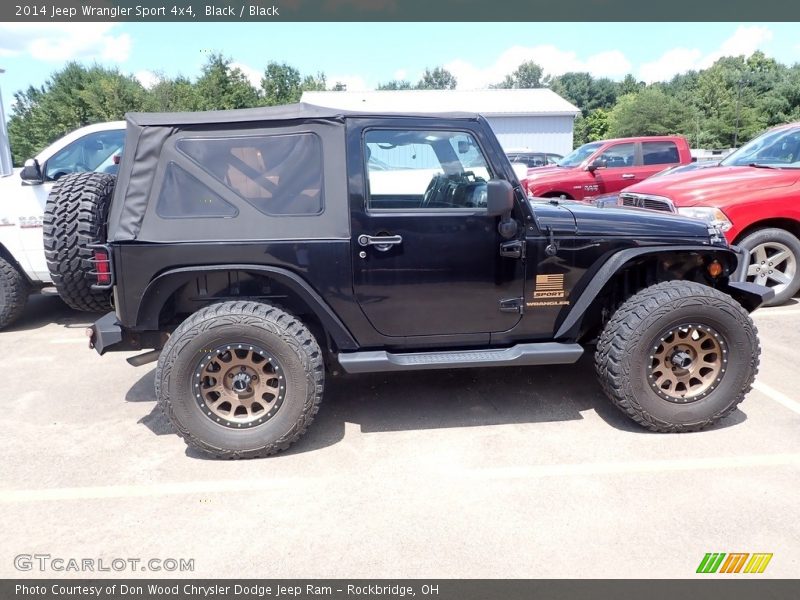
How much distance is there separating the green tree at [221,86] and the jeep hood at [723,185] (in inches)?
1300

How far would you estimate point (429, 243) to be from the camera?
11.7 ft

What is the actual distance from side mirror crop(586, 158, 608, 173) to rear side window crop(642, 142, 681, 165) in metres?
0.83

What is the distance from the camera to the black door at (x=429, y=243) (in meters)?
3.56

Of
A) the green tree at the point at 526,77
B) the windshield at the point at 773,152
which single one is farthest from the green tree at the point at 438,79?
the windshield at the point at 773,152

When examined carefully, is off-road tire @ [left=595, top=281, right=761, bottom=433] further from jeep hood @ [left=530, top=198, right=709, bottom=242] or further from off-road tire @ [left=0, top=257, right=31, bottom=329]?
off-road tire @ [left=0, top=257, right=31, bottom=329]

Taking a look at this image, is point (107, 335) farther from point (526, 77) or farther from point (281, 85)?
point (526, 77)

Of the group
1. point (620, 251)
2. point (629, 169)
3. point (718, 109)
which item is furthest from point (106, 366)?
point (718, 109)

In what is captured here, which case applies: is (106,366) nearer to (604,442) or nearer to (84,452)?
(84,452)

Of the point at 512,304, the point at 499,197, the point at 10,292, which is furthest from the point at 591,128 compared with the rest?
the point at 499,197

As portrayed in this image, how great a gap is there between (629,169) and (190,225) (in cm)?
1067

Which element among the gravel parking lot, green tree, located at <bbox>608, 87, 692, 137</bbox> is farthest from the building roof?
the gravel parking lot
